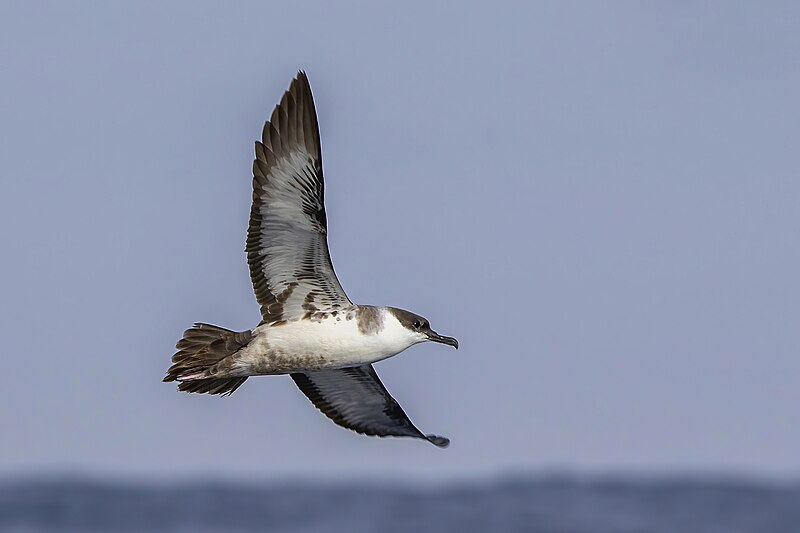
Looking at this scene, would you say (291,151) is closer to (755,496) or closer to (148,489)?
(755,496)

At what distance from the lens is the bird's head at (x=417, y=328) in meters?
16.5

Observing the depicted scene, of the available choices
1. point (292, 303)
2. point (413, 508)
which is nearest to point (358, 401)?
point (292, 303)

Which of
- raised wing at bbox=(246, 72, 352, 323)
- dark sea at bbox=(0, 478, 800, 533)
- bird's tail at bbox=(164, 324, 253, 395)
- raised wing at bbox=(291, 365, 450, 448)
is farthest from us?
dark sea at bbox=(0, 478, 800, 533)

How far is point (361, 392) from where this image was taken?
18.8m

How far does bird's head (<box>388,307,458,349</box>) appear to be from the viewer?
16.5m

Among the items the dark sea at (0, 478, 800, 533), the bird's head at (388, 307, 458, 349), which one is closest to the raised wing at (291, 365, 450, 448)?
the bird's head at (388, 307, 458, 349)

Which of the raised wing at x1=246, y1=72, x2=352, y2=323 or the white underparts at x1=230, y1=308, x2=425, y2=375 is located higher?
the raised wing at x1=246, y1=72, x2=352, y2=323

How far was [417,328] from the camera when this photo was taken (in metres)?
16.7

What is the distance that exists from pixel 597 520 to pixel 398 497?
108 ft

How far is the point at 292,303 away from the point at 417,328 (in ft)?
4.69

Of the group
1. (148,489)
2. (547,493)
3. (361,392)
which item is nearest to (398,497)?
(547,493)

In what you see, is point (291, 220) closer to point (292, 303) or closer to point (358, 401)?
point (292, 303)

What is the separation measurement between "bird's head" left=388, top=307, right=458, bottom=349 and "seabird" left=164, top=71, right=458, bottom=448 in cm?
1

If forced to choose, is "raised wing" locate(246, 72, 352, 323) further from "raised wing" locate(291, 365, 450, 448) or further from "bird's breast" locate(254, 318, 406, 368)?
"raised wing" locate(291, 365, 450, 448)
